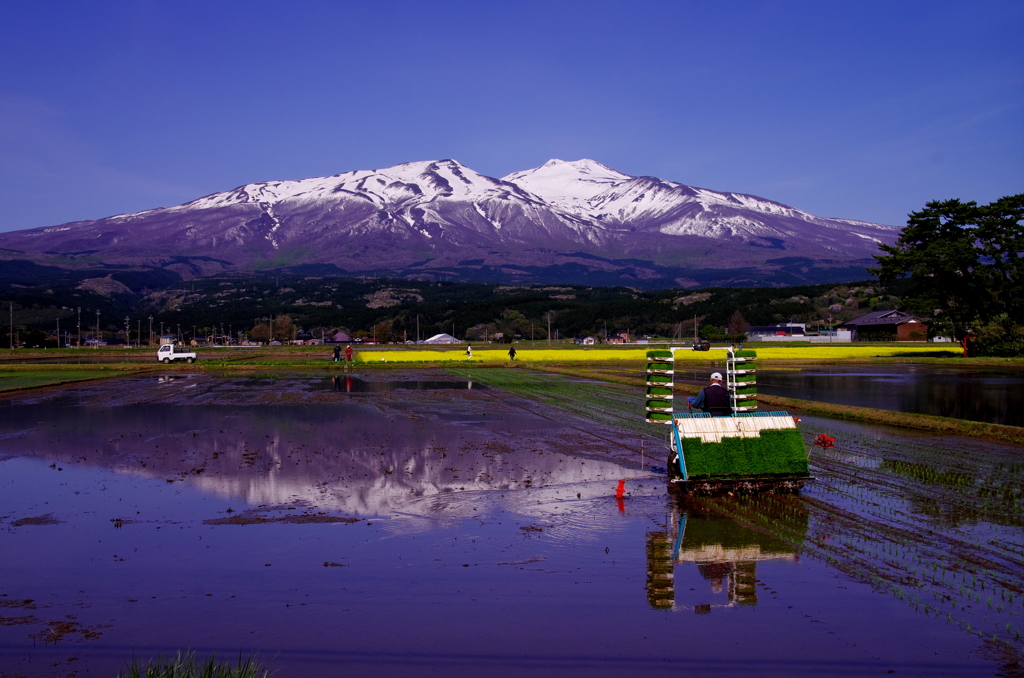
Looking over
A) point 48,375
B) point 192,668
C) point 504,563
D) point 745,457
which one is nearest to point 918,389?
point 745,457

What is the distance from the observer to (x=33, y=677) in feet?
19.1

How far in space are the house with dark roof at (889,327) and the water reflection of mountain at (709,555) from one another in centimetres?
10687

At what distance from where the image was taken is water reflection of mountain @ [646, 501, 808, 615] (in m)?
7.43

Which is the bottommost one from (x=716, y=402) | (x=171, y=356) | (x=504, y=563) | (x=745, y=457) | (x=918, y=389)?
(x=504, y=563)

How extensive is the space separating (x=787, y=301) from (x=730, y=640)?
17031 cm

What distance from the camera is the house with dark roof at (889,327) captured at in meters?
108

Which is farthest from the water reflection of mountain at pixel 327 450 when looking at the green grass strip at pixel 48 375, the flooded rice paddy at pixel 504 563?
the green grass strip at pixel 48 375

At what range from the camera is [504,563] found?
848 centimetres

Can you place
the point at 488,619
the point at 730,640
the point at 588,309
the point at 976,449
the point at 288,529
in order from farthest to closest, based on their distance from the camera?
the point at 588,309 < the point at 976,449 < the point at 288,529 < the point at 488,619 < the point at 730,640

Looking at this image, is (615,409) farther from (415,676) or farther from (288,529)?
(415,676)

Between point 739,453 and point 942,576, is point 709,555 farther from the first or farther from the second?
point 739,453

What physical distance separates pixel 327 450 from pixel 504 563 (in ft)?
28.0

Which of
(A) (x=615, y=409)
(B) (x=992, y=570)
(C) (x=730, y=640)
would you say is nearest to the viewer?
(C) (x=730, y=640)

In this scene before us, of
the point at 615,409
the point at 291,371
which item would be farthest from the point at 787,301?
the point at 615,409
